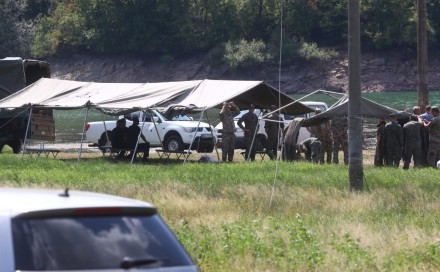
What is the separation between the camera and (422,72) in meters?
30.9

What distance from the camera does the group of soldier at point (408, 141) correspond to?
26.2m

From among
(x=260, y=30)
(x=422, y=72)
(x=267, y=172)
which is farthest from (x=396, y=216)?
(x=260, y=30)

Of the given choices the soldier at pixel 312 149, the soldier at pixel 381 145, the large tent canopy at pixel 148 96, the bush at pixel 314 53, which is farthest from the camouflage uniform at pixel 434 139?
the bush at pixel 314 53

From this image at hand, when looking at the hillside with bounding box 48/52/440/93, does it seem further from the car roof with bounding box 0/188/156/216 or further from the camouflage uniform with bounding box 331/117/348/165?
the car roof with bounding box 0/188/156/216

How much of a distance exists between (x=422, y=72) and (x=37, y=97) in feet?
36.1

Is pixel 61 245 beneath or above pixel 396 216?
above

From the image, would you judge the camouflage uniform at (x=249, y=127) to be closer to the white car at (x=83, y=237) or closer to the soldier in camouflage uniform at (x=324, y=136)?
the soldier in camouflage uniform at (x=324, y=136)

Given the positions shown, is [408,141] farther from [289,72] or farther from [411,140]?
[289,72]

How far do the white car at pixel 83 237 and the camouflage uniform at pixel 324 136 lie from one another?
860 inches

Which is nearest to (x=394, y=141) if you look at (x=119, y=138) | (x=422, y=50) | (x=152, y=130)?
(x=422, y=50)

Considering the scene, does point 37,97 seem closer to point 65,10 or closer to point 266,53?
point 266,53

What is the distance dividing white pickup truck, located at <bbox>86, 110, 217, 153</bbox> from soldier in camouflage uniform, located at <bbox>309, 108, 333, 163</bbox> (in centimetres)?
408

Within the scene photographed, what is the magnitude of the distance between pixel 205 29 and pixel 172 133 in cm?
6986

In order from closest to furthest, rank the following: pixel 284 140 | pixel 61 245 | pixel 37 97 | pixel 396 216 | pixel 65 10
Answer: pixel 61 245, pixel 396 216, pixel 284 140, pixel 37 97, pixel 65 10
